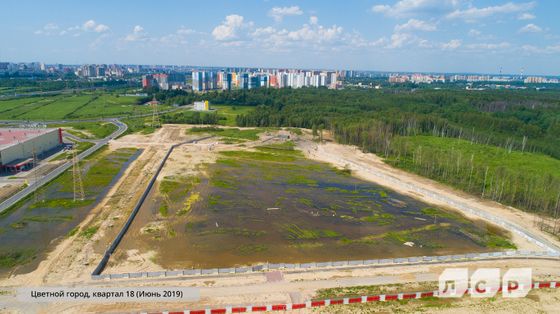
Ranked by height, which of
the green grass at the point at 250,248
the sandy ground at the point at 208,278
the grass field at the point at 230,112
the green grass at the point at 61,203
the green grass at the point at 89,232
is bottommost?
the green grass at the point at 250,248

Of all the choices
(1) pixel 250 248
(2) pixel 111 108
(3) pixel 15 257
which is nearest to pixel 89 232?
(3) pixel 15 257

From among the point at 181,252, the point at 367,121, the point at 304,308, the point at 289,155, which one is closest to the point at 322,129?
the point at 367,121

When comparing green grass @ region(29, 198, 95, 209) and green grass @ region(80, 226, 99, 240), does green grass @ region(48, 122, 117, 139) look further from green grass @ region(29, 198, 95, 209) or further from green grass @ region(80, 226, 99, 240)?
green grass @ region(80, 226, 99, 240)

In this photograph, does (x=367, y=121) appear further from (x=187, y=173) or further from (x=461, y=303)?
(x=461, y=303)

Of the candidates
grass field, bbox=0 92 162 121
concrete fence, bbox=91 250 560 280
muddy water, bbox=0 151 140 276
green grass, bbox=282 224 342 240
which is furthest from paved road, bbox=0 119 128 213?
grass field, bbox=0 92 162 121

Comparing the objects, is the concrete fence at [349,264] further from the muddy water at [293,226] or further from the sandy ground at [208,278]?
the muddy water at [293,226]

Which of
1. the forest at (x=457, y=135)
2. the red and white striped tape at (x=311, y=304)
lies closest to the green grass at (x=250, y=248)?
the red and white striped tape at (x=311, y=304)
